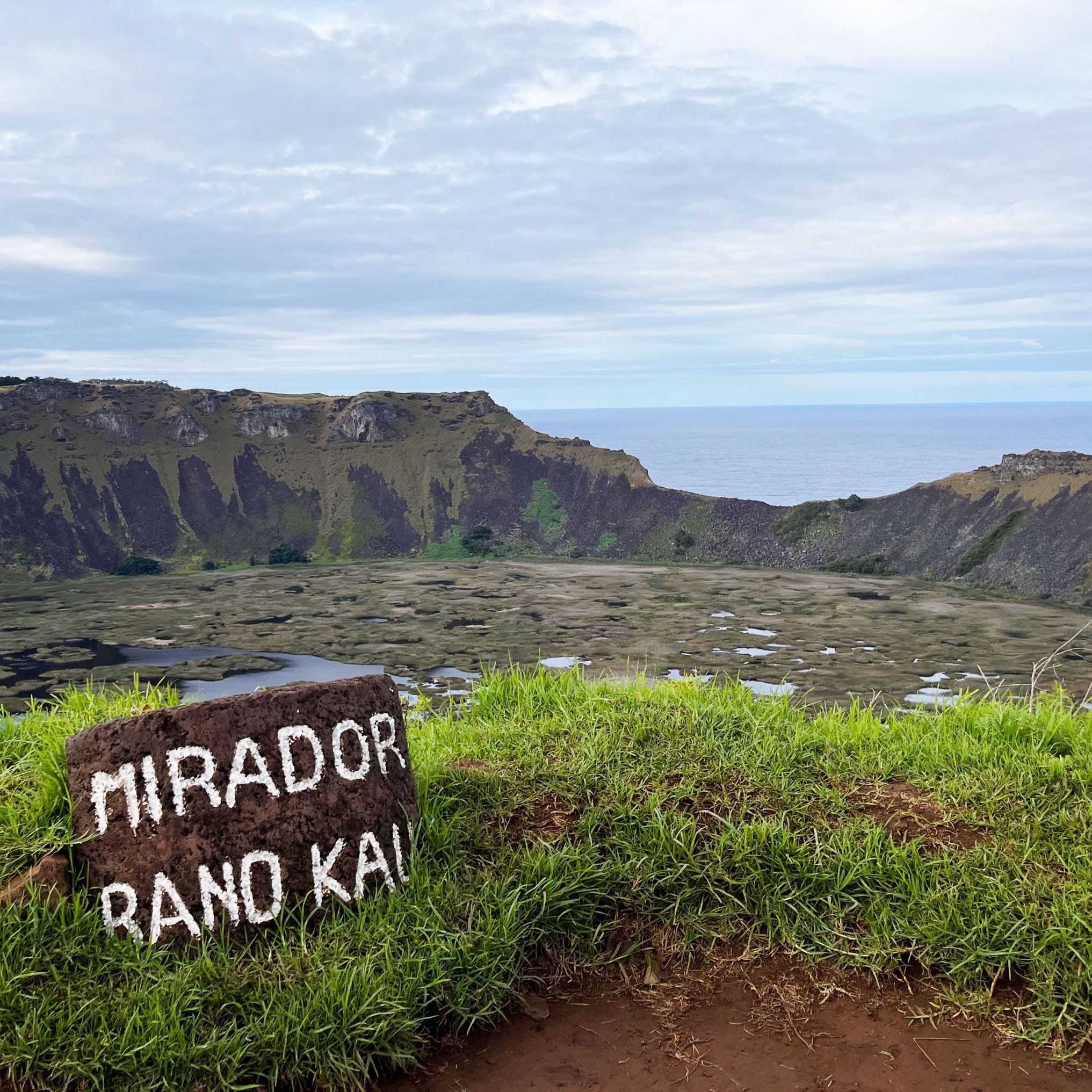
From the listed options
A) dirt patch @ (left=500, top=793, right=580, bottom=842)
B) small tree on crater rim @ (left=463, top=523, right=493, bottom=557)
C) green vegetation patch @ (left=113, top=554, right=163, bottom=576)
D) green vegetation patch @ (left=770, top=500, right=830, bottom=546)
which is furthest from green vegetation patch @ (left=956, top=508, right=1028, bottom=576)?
dirt patch @ (left=500, top=793, right=580, bottom=842)

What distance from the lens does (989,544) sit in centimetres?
9738

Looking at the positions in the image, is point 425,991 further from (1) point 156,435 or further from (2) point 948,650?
(1) point 156,435

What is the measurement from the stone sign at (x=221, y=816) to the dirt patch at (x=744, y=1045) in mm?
1145

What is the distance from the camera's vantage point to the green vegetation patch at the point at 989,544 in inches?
3799

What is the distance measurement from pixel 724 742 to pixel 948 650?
67.0 meters

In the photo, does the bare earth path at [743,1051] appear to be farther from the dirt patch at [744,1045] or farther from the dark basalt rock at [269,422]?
the dark basalt rock at [269,422]

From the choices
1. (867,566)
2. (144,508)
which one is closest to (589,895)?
(867,566)

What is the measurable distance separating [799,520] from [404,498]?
182 feet

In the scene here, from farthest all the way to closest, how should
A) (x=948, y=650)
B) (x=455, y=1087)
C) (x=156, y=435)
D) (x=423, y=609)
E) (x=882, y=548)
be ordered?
(x=156, y=435) → (x=882, y=548) → (x=423, y=609) → (x=948, y=650) → (x=455, y=1087)

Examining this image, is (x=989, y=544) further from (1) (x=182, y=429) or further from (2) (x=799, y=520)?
(1) (x=182, y=429)

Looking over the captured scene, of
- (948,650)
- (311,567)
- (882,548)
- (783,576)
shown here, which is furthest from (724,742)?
(311,567)

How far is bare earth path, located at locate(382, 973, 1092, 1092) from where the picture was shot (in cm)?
432

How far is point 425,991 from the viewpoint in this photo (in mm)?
4559

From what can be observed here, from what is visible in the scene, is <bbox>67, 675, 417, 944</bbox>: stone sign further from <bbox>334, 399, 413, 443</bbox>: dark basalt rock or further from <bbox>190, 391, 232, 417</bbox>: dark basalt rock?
<bbox>190, 391, 232, 417</bbox>: dark basalt rock
